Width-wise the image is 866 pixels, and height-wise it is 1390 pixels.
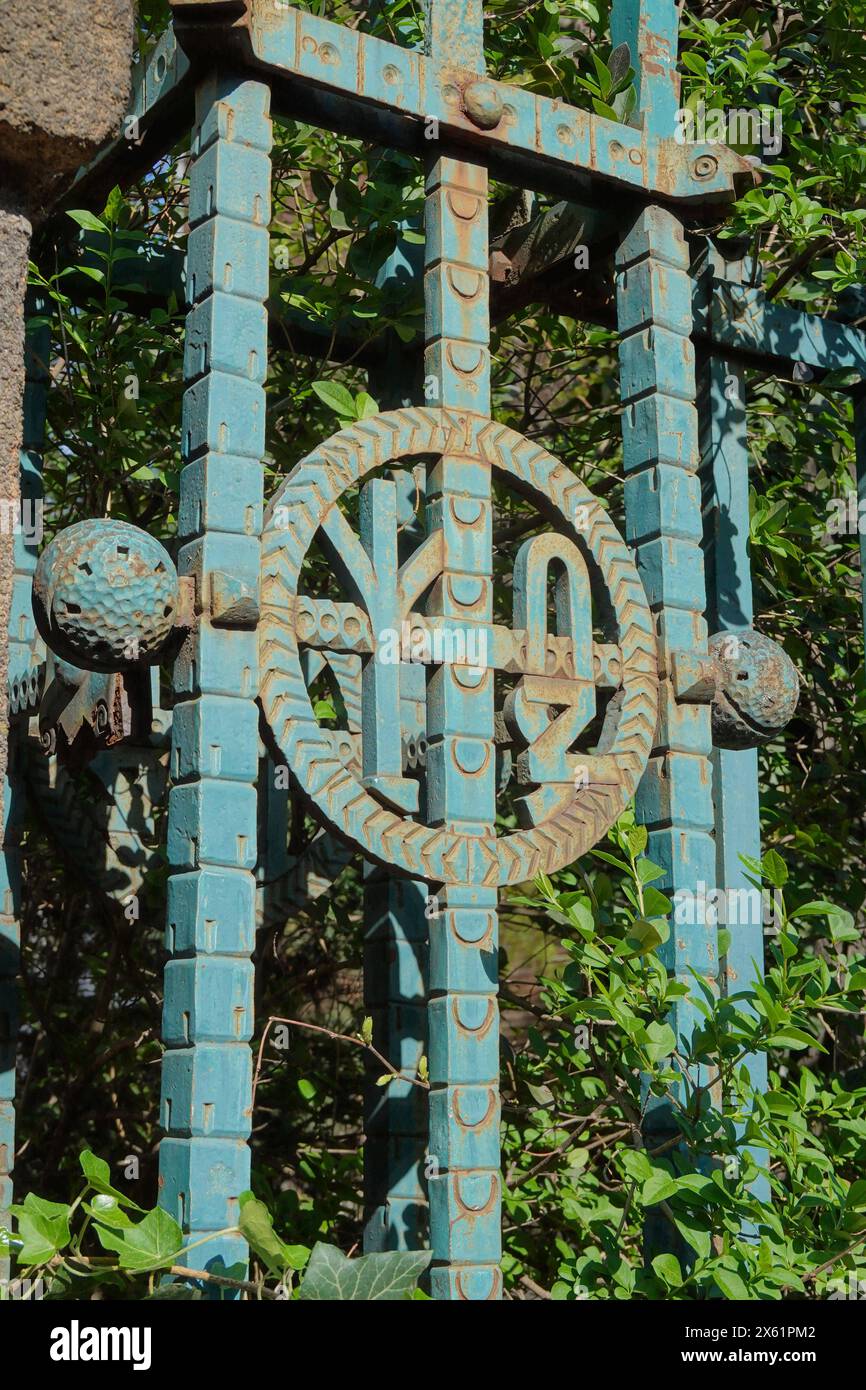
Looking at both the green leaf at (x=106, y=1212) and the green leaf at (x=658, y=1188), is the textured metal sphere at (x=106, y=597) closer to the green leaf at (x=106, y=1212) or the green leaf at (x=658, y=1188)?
the green leaf at (x=106, y=1212)

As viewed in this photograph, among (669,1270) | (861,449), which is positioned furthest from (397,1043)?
(861,449)

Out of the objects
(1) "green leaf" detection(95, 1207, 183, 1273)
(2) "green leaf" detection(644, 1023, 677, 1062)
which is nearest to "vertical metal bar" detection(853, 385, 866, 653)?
(2) "green leaf" detection(644, 1023, 677, 1062)

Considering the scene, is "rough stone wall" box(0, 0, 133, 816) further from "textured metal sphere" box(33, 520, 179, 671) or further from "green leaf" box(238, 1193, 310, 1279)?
"green leaf" box(238, 1193, 310, 1279)

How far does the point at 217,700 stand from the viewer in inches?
99.3

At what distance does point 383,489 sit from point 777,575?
183 cm

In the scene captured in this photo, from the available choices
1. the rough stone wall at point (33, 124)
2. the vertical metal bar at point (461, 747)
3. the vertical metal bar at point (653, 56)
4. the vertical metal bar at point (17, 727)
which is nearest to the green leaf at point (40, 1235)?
the vertical metal bar at point (461, 747)

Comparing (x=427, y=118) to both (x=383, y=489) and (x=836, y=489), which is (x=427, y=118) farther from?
(x=836, y=489)

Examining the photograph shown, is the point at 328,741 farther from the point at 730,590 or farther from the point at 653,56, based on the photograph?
the point at 653,56

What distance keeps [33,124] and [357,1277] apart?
1533 millimetres

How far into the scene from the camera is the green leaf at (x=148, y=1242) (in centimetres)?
223

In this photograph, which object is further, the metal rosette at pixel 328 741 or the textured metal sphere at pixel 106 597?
the metal rosette at pixel 328 741

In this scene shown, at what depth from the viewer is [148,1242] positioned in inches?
88.7

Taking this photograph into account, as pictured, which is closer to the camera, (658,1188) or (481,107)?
(658,1188)
